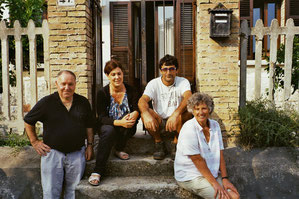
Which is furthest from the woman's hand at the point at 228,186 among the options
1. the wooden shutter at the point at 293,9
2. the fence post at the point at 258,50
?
the wooden shutter at the point at 293,9

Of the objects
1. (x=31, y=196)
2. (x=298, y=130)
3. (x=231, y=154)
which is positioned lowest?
(x=31, y=196)

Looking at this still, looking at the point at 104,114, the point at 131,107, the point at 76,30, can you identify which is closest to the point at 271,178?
the point at 131,107

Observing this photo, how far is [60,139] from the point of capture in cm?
273

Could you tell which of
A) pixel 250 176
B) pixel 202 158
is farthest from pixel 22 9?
pixel 250 176

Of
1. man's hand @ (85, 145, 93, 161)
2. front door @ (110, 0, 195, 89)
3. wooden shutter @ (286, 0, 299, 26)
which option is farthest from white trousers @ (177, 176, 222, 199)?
wooden shutter @ (286, 0, 299, 26)

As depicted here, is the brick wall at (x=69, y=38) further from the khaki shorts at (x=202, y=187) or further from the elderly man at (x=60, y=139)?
the khaki shorts at (x=202, y=187)

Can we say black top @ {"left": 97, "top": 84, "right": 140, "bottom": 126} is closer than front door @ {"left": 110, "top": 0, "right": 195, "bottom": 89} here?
Yes

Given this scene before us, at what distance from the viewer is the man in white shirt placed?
10.3 feet

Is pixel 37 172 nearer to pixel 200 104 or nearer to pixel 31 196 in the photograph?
pixel 31 196

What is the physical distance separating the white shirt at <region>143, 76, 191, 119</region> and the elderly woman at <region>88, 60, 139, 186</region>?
0.73 feet

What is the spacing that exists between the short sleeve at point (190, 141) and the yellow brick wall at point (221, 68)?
1.23 metres

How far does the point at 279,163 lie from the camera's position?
3.08 m

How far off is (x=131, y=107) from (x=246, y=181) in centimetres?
163

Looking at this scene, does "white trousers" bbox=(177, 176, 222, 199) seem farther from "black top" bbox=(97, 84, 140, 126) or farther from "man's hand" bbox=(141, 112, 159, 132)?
"black top" bbox=(97, 84, 140, 126)
